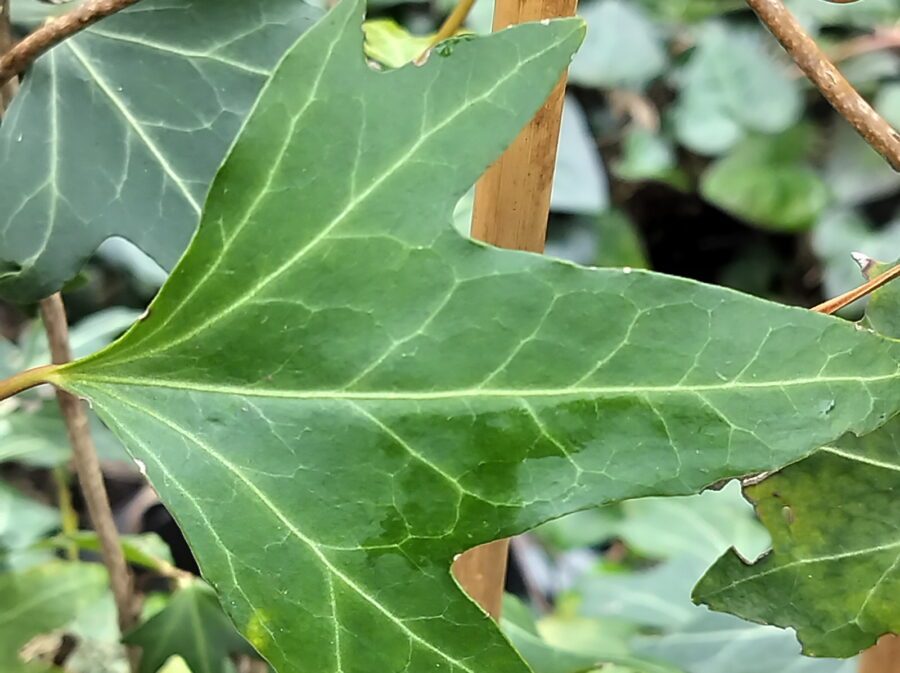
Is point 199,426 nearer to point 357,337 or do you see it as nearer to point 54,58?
point 357,337

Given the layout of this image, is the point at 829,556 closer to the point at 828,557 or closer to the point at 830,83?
the point at 828,557

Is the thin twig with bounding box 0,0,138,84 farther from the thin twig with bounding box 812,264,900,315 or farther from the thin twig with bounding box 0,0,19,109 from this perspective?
the thin twig with bounding box 812,264,900,315

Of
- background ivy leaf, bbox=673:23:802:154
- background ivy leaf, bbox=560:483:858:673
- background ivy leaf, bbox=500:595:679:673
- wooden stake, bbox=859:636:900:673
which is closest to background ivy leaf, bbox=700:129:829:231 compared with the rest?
background ivy leaf, bbox=673:23:802:154

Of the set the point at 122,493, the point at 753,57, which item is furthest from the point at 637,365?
the point at 753,57

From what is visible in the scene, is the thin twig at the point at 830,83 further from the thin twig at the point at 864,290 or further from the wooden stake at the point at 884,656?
the wooden stake at the point at 884,656

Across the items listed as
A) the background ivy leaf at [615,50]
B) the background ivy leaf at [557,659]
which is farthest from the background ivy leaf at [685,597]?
the background ivy leaf at [615,50]

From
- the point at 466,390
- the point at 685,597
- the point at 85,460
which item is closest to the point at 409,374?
the point at 466,390
